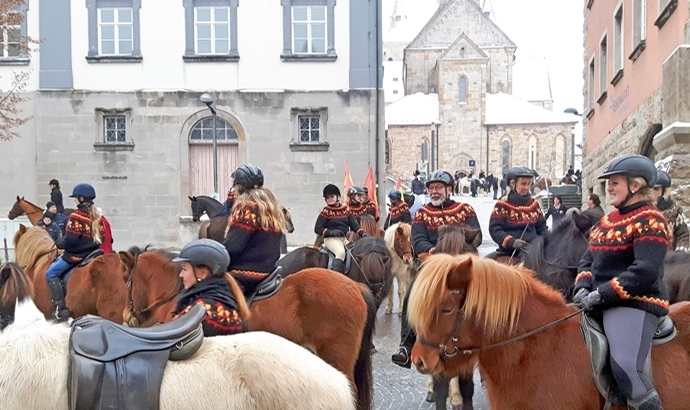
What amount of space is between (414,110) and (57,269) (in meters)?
66.2

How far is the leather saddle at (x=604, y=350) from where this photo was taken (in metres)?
3.60

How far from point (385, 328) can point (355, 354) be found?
4978 mm

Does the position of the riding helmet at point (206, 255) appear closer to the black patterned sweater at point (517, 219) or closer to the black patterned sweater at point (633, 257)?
the black patterned sweater at point (633, 257)

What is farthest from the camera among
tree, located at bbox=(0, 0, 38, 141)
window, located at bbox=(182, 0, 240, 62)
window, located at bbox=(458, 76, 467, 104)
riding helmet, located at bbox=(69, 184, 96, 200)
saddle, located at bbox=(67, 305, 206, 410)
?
window, located at bbox=(458, 76, 467, 104)

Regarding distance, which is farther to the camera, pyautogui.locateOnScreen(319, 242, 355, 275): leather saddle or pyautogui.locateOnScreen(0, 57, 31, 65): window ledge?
pyautogui.locateOnScreen(0, 57, 31, 65): window ledge

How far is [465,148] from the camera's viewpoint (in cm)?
7075

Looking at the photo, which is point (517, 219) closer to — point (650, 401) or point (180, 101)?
point (650, 401)

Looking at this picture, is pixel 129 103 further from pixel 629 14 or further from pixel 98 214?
pixel 629 14

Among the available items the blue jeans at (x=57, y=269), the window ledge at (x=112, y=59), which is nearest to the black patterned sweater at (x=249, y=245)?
the blue jeans at (x=57, y=269)

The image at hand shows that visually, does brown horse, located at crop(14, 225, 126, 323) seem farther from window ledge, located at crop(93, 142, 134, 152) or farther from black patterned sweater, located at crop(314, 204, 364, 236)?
window ledge, located at crop(93, 142, 134, 152)

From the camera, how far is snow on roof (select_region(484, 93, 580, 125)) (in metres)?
70.2

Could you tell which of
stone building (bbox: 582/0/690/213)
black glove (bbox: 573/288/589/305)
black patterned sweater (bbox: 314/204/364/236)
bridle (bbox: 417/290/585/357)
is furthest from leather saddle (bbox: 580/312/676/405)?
black patterned sweater (bbox: 314/204/364/236)

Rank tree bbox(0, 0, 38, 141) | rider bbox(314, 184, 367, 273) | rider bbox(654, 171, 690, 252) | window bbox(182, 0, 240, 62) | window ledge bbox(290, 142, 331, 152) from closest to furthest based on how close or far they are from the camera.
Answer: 1. rider bbox(654, 171, 690, 252)
2. rider bbox(314, 184, 367, 273)
3. tree bbox(0, 0, 38, 141)
4. window ledge bbox(290, 142, 331, 152)
5. window bbox(182, 0, 240, 62)

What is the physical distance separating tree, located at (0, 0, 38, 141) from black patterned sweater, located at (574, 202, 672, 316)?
61.5ft
